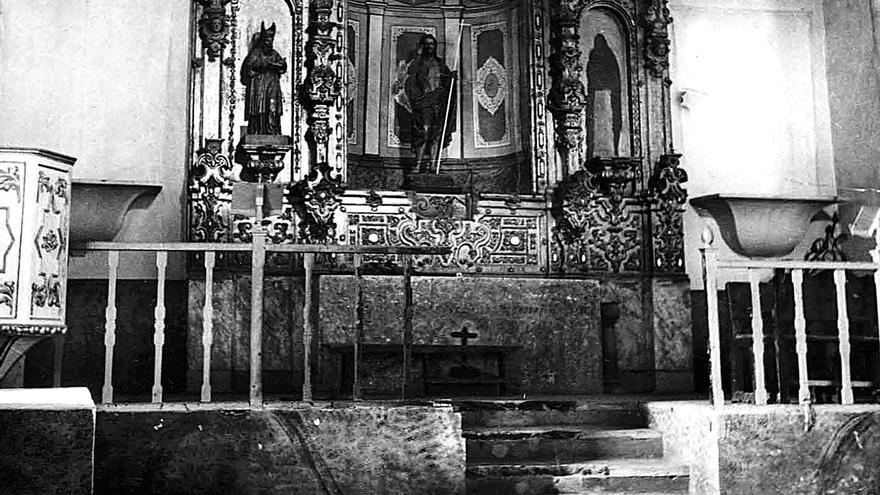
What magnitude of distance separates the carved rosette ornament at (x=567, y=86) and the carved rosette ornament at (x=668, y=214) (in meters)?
0.70

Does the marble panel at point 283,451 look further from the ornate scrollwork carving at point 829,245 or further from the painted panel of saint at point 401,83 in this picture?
the ornate scrollwork carving at point 829,245

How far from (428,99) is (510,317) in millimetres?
2224

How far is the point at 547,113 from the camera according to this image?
9.11 metres

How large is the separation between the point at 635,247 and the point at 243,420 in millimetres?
4386

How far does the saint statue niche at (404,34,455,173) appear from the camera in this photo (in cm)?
946

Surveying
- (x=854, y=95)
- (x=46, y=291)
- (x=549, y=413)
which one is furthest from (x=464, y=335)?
(x=854, y=95)

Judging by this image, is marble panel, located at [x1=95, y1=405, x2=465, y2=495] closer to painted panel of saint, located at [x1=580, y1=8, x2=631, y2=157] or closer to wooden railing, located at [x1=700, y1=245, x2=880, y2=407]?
wooden railing, located at [x1=700, y1=245, x2=880, y2=407]

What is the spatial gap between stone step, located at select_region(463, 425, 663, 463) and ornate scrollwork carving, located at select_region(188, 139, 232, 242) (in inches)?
115

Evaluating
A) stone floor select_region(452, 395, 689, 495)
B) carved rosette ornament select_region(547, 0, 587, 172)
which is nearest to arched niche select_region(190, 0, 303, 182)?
carved rosette ornament select_region(547, 0, 587, 172)

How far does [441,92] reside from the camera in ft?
31.2

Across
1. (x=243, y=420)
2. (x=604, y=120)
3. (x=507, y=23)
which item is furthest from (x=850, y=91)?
(x=243, y=420)

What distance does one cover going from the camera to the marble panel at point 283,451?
5547 millimetres

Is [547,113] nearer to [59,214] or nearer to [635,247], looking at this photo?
[635,247]

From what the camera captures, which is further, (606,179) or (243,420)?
(606,179)
